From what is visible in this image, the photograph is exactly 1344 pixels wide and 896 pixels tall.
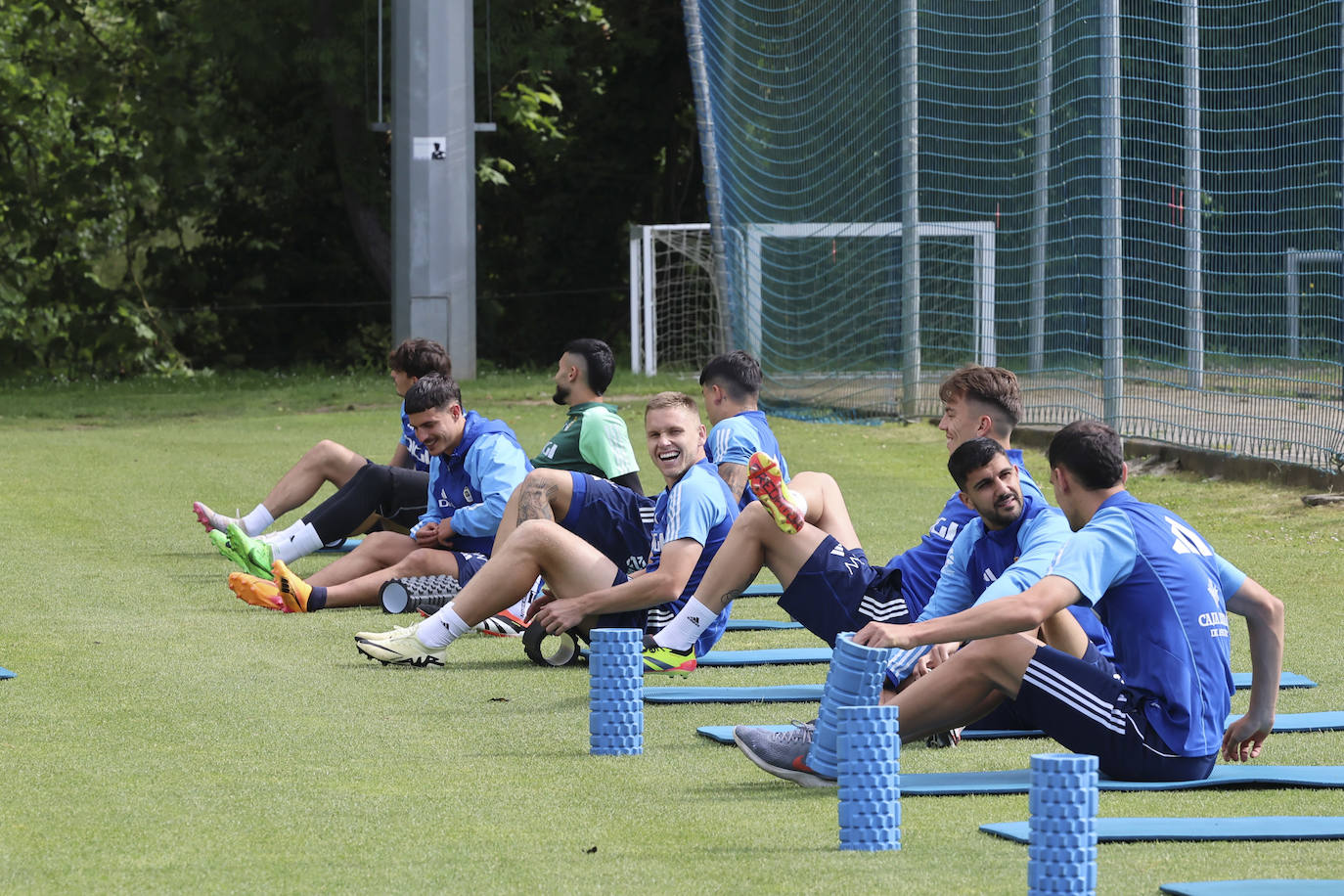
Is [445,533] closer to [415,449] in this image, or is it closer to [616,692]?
[415,449]

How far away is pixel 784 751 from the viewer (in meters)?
5.08

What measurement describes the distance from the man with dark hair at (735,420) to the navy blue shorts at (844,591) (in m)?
1.43

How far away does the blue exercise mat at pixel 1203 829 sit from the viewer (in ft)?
14.3

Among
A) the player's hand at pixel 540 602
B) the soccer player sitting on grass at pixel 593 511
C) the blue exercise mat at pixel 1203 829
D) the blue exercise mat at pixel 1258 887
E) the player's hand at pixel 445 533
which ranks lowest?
the blue exercise mat at pixel 1203 829

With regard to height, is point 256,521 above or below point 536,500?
below

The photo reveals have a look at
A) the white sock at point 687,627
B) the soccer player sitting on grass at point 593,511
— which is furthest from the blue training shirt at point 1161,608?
the soccer player sitting on grass at point 593,511

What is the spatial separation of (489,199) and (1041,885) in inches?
1061

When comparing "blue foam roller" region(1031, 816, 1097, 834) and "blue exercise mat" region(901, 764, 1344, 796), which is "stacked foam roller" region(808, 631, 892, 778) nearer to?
"blue exercise mat" region(901, 764, 1344, 796)

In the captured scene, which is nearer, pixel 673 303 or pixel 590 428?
pixel 590 428

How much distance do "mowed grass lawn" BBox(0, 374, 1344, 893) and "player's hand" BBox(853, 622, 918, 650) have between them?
1.46 ft

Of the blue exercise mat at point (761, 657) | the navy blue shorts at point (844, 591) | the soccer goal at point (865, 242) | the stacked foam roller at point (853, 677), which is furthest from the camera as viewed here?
the soccer goal at point (865, 242)

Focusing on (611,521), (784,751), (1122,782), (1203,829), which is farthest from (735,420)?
(1203,829)

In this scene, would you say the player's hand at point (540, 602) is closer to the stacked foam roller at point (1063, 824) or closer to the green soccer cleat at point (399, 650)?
the green soccer cleat at point (399, 650)

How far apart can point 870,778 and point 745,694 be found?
2.24 m
